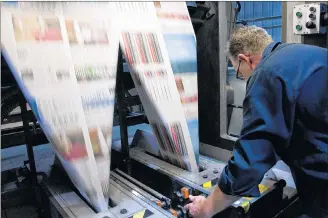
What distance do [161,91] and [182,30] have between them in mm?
516

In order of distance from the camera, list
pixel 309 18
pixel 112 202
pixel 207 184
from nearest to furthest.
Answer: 1. pixel 112 202
2. pixel 207 184
3. pixel 309 18

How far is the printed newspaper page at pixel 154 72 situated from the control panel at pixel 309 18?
2.92ft

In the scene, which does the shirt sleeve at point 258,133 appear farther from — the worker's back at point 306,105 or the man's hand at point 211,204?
the man's hand at point 211,204

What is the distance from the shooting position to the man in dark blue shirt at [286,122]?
1.01 m

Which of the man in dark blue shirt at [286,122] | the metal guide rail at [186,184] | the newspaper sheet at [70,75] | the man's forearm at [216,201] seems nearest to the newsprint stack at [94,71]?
the newspaper sheet at [70,75]

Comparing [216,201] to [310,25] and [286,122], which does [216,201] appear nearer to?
[286,122]

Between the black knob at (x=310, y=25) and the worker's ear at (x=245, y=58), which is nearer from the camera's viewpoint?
the worker's ear at (x=245, y=58)

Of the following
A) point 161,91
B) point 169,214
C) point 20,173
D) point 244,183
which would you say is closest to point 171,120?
point 161,91

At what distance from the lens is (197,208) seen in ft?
4.58

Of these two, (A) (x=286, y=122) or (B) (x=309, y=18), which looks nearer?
(A) (x=286, y=122)

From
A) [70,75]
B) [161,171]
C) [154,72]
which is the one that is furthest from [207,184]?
[70,75]

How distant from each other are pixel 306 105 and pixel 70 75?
114 centimetres

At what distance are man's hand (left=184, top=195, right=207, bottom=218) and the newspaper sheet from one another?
0.50m

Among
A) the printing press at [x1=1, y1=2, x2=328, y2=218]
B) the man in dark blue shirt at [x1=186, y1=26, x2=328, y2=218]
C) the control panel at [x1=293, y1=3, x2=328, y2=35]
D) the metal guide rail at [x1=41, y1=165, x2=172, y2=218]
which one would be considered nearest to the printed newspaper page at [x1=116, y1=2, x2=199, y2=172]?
the printing press at [x1=1, y1=2, x2=328, y2=218]
